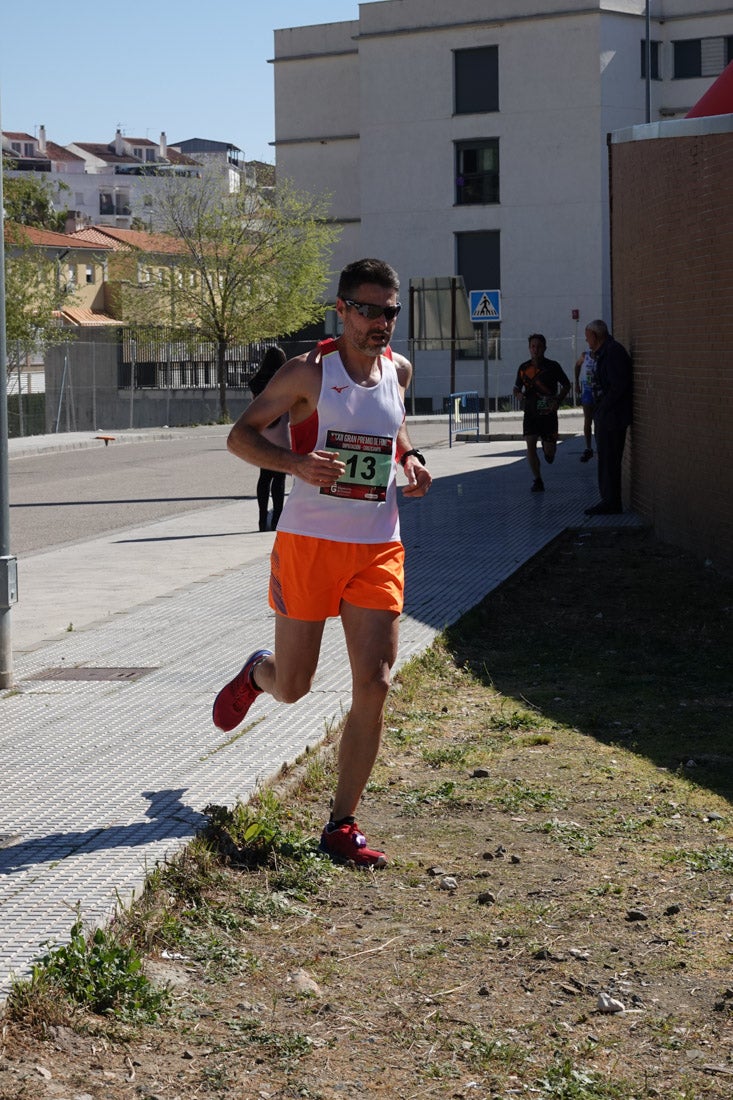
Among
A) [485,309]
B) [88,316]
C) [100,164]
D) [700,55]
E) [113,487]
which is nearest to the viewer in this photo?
[113,487]

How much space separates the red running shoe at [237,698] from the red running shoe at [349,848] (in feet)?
2.78

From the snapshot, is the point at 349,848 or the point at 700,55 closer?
the point at 349,848

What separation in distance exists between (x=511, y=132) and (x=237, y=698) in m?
52.9

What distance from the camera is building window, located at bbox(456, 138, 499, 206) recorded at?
56.8m

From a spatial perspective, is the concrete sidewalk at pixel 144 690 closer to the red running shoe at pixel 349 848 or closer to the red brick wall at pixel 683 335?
the red running shoe at pixel 349 848

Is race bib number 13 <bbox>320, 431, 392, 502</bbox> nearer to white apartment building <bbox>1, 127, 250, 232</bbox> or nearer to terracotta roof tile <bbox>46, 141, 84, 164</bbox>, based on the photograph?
white apartment building <bbox>1, 127, 250, 232</bbox>

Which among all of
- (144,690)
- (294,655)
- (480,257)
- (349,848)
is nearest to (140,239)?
(480,257)

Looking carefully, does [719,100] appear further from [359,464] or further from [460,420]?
[460,420]

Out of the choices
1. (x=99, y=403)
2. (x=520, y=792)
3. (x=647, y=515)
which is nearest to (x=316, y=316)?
(x=99, y=403)

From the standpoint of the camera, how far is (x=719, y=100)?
11602 millimetres

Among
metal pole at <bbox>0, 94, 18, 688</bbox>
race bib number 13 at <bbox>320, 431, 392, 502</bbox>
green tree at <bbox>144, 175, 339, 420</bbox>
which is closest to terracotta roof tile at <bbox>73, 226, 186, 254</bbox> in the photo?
green tree at <bbox>144, 175, 339, 420</bbox>

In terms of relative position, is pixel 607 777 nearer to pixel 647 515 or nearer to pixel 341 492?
pixel 341 492

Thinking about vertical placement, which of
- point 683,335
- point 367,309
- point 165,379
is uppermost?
point 165,379

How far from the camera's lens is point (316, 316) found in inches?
2228
